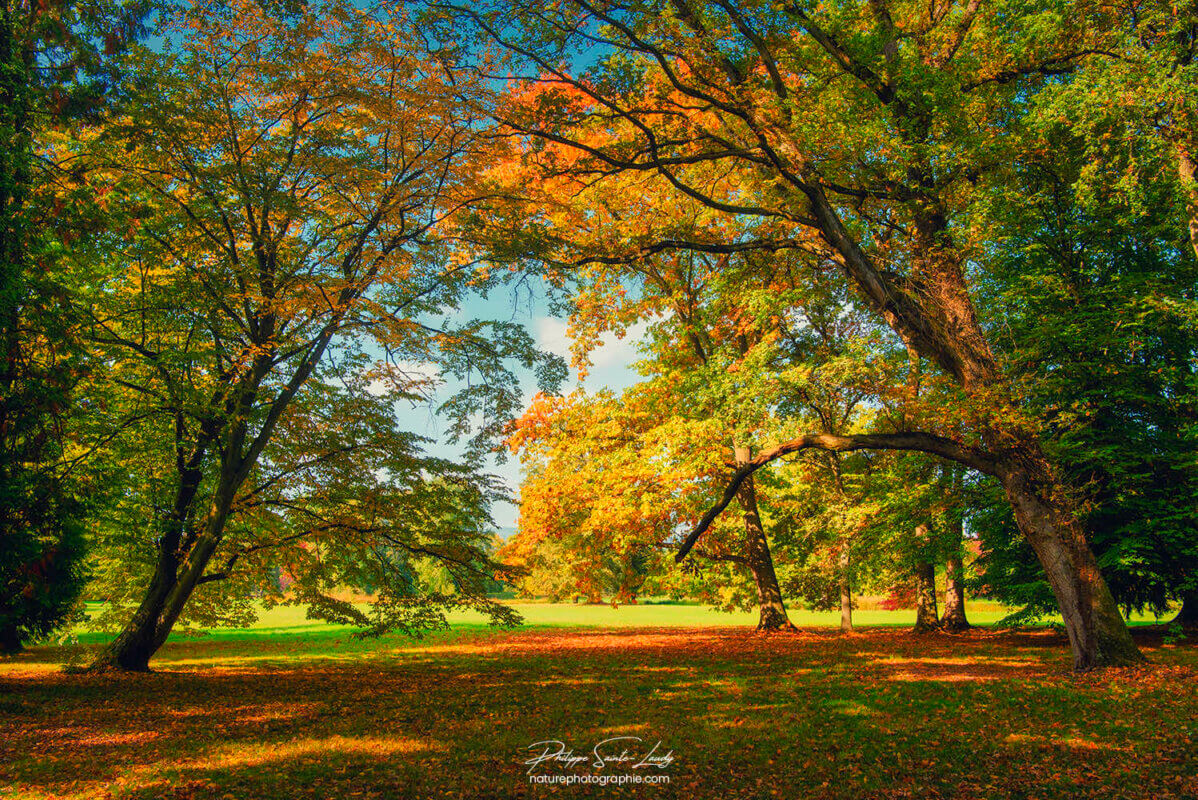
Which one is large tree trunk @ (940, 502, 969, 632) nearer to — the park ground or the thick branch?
the park ground

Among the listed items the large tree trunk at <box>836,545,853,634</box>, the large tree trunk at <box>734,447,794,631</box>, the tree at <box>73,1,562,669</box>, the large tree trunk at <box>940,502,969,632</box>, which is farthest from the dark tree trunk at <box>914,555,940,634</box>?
the tree at <box>73,1,562,669</box>

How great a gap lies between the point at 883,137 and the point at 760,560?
13.8 m

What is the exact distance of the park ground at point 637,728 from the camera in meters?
5.52

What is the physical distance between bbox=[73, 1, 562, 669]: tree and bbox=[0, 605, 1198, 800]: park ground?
267cm

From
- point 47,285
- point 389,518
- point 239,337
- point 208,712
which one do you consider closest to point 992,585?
point 389,518

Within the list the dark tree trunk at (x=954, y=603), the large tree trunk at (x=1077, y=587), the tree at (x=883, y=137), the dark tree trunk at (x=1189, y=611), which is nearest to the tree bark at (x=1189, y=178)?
the tree at (x=883, y=137)

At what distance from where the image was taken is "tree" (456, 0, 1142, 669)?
9781mm

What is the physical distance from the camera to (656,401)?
21.2 m

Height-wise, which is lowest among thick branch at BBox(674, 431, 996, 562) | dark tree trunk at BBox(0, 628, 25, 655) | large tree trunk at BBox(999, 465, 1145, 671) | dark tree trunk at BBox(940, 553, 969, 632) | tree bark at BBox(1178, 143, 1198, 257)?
dark tree trunk at BBox(0, 628, 25, 655)

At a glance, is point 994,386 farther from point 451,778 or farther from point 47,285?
point 47,285

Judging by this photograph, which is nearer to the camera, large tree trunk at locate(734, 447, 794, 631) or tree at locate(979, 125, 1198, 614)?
tree at locate(979, 125, 1198, 614)

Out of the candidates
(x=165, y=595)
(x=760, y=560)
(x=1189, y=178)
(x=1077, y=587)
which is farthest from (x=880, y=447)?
(x=165, y=595)

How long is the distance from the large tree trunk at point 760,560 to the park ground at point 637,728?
20.7 feet

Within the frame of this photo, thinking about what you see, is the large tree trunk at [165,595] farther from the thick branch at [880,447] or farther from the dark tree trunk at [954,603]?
the dark tree trunk at [954,603]
